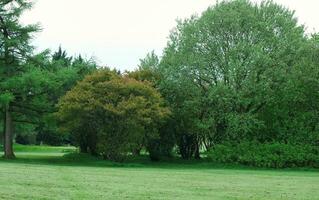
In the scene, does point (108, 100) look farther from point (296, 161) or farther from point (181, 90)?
point (296, 161)

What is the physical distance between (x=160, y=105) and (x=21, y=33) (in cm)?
1194

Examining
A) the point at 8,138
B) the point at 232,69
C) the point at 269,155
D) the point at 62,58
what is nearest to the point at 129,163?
the point at 269,155

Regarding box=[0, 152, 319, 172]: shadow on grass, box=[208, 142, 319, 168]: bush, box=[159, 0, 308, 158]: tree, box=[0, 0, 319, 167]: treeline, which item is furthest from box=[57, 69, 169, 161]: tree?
box=[208, 142, 319, 168]: bush

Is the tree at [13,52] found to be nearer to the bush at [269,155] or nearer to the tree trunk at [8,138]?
the tree trunk at [8,138]

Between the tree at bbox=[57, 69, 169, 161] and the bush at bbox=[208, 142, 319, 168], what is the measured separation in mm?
5095

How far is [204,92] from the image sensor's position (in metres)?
42.4

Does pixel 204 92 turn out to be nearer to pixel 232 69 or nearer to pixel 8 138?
pixel 232 69

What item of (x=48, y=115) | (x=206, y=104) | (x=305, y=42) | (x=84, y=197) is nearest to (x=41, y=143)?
(x=48, y=115)

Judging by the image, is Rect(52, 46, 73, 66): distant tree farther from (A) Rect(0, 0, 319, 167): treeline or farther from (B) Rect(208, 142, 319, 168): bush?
(B) Rect(208, 142, 319, 168): bush

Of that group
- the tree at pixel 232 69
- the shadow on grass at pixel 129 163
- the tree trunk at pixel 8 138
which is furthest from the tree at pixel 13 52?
the tree at pixel 232 69

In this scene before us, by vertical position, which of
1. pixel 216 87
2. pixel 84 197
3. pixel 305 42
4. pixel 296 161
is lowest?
pixel 84 197

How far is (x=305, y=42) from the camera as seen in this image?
4003cm

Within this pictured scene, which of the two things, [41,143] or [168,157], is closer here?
[168,157]

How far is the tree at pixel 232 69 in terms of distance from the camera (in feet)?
131
